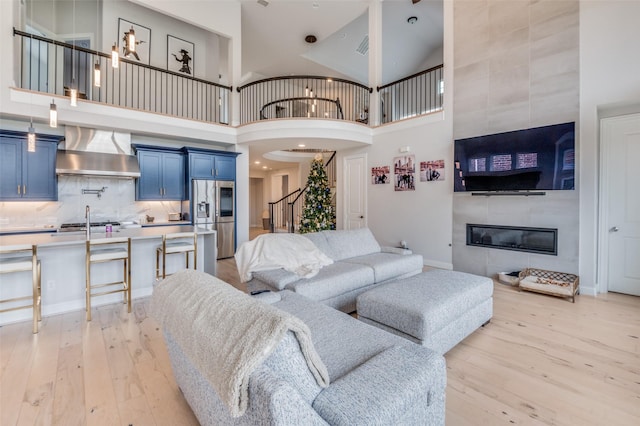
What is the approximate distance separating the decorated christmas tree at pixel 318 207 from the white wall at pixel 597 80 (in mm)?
5138

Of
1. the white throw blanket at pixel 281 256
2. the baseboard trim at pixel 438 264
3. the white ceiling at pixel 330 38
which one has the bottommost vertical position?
the baseboard trim at pixel 438 264

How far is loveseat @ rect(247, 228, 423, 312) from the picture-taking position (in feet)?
9.37

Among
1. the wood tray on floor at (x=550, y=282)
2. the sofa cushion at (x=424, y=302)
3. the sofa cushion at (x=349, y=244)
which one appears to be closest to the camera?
the sofa cushion at (x=424, y=302)

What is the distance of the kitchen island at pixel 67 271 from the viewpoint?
2957mm

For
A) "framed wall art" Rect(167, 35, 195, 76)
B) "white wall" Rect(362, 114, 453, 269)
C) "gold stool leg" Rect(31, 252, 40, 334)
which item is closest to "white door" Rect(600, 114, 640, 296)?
"white wall" Rect(362, 114, 453, 269)

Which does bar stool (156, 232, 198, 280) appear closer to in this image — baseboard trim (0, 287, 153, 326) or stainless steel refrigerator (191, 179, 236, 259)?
baseboard trim (0, 287, 153, 326)

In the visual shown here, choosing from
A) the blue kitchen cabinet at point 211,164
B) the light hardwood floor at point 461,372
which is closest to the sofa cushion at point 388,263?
the light hardwood floor at point 461,372

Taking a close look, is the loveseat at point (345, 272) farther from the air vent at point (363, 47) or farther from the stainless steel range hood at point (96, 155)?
the air vent at point (363, 47)

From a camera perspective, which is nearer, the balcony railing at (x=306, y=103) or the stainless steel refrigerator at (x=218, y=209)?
the stainless steel refrigerator at (x=218, y=209)

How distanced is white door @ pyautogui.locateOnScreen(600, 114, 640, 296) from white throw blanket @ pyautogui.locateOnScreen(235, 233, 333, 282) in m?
3.86

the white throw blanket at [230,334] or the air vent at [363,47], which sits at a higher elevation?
the air vent at [363,47]

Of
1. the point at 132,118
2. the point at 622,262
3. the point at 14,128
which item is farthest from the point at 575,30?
the point at 14,128

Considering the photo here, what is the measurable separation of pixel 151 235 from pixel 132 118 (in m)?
2.98

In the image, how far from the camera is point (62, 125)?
502 cm
